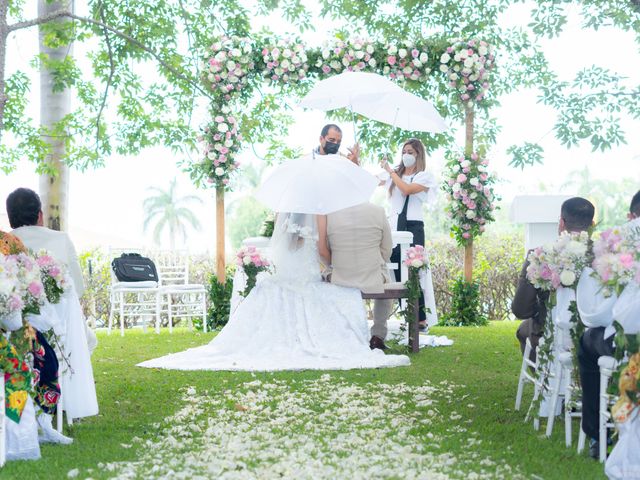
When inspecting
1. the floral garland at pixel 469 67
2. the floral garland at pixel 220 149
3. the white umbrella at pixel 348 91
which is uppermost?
the floral garland at pixel 469 67

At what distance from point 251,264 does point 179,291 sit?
3.03m

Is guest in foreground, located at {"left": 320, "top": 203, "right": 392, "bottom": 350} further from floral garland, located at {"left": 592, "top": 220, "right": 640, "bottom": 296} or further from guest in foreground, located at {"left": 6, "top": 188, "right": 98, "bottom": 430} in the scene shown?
floral garland, located at {"left": 592, "top": 220, "right": 640, "bottom": 296}

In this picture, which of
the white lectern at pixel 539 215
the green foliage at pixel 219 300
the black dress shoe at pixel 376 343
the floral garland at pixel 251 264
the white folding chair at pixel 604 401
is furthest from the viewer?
the green foliage at pixel 219 300

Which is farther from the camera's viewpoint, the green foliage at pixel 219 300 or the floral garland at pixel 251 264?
the green foliage at pixel 219 300

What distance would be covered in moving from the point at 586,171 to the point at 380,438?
55.2 metres

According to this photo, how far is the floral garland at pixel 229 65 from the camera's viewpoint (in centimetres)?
1105

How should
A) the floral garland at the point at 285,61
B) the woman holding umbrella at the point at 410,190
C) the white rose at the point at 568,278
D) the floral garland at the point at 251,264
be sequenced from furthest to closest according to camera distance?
the floral garland at the point at 285,61 → the woman holding umbrella at the point at 410,190 → the floral garland at the point at 251,264 → the white rose at the point at 568,278

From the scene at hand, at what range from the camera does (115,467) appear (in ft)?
13.3

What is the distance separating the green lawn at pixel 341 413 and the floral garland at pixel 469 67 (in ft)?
12.5

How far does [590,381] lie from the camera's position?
418 cm

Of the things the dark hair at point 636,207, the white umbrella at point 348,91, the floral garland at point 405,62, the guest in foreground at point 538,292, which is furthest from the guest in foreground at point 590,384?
the floral garland at point 405,62

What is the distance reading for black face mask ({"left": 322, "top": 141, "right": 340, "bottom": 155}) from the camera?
28.1 feet

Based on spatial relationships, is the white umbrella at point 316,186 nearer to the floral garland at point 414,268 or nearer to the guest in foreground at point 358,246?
the guest in foreground at point 358,246

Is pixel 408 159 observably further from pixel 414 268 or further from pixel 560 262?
pixel 560 262
